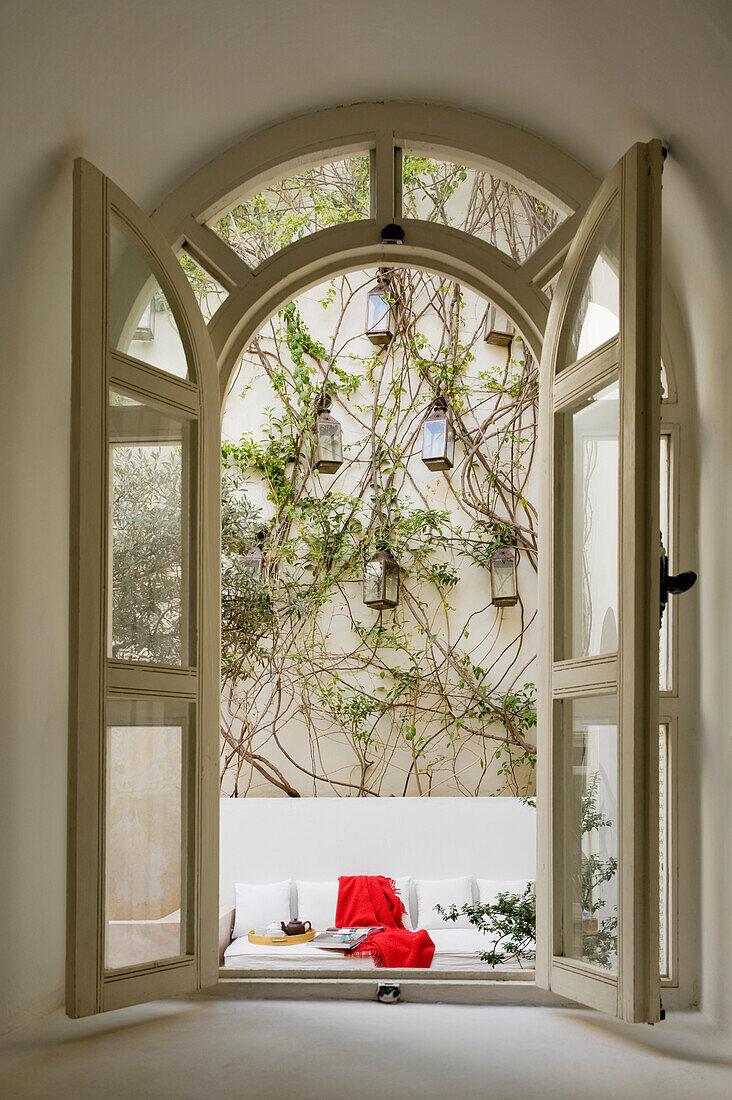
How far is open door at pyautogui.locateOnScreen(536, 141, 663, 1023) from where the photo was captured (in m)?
2.55

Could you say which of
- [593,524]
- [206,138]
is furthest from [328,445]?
[593,524]

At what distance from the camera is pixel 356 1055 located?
2648 millimetres

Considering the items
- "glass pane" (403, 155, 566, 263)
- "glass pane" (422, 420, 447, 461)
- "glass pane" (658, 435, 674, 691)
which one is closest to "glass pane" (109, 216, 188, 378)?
"glass pane" (403, 155, 566, 263)

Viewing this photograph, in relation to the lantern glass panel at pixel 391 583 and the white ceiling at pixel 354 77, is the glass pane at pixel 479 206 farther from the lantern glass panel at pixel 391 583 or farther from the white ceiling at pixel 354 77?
the lantern glass panel at pixel 391 583

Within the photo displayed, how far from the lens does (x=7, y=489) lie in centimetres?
286

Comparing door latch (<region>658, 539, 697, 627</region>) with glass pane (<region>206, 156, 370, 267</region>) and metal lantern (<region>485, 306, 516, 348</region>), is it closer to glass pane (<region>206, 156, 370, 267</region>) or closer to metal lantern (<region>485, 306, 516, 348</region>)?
glass pane (<region>206, 156, 370, 267</region>)

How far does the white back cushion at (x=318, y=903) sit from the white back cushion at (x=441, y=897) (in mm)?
494

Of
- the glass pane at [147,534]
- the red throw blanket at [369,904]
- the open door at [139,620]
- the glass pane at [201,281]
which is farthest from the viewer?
the red throw blanket at [369,904]

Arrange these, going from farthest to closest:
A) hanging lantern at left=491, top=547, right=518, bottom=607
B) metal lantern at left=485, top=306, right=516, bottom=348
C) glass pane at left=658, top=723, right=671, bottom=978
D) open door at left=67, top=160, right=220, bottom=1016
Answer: hanging lantern at left=491, top=547, right=518, bottom=607
metal lantern at left=485, top=306, right=516, bottom=348
glass pane at left=658, top=723, right=671, bottom=978
open door at left=67, top=160, right=220, bottom=1016

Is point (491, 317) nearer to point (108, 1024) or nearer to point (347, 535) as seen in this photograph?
point (347, 535)

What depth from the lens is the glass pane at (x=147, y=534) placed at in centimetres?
298

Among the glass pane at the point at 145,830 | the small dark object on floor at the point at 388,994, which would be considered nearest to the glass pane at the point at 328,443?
the glass pane at the point at 145,830

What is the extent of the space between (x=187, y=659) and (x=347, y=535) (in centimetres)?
425

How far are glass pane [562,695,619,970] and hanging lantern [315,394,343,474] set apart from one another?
2845 mm
